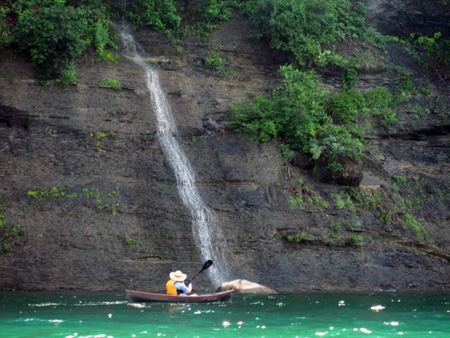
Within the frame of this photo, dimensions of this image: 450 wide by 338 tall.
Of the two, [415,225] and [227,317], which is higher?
[415,225]

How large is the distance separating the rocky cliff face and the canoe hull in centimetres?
300

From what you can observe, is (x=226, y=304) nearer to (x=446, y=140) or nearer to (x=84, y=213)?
(x=84, y=213)

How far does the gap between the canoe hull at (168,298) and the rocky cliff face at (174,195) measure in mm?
3000

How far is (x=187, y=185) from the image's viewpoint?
62.4 ft

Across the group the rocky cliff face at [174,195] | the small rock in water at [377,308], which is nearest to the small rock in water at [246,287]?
the rocky cliff face at [174,195]

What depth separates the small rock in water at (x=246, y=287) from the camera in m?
15.5

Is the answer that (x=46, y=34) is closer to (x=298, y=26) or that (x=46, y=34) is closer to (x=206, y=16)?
(x=206, y=16)

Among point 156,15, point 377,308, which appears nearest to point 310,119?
point 156,15

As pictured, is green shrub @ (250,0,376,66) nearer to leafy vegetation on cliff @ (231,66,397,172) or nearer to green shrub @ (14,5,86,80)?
leafy vegetation on cliff @ (231,66,397,172)

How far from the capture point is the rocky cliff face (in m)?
16.4

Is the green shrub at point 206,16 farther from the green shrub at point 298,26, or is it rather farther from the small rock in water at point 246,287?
the small rock in water at point 246,287

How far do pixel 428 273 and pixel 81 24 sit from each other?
15655 mm

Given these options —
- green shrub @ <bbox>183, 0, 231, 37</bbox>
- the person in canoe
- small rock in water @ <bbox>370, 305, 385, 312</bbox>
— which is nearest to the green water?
small rock in water @ <bbox>370, 305, 385, 312</bbox>

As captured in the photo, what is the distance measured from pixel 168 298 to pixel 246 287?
11.8ft
